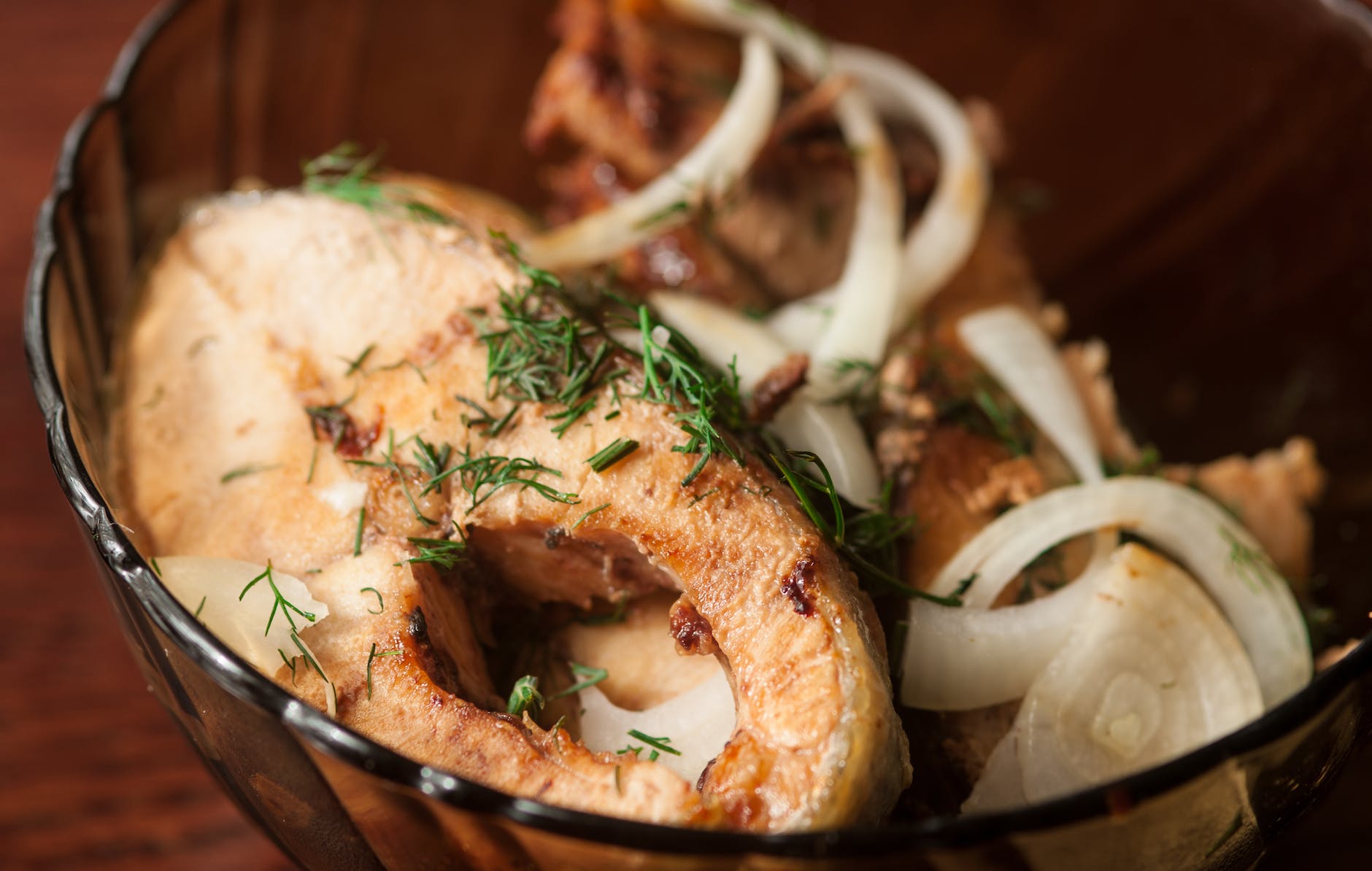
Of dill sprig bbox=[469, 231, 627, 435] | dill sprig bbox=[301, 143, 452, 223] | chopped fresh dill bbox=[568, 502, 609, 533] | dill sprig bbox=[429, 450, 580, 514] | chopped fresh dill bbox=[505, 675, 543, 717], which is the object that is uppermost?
dill sprig bbox=[301, 143, 452, 223]

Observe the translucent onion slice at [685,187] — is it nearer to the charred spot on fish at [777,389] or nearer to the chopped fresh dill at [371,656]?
the charred spot on fish at [777,389]

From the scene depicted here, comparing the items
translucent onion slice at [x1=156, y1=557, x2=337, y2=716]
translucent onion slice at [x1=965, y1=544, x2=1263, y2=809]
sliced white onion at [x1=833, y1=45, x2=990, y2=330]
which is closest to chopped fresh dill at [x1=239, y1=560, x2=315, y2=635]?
translucent onion slice at [x1=156, y1=557, x2=337, y2=716]

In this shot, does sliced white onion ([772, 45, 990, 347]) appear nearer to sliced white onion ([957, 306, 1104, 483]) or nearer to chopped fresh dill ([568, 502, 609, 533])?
sliced white onion ([957, 306, 1104, 483])

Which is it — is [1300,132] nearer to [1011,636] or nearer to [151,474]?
[1011,636]

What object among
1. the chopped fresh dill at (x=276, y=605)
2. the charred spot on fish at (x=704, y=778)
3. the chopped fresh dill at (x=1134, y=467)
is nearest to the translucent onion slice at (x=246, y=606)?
the chopped fresh dill at (x=276, y=605)

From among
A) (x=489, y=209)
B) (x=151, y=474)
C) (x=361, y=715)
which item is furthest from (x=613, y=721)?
(x=489, y=209)

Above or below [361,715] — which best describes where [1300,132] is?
above
